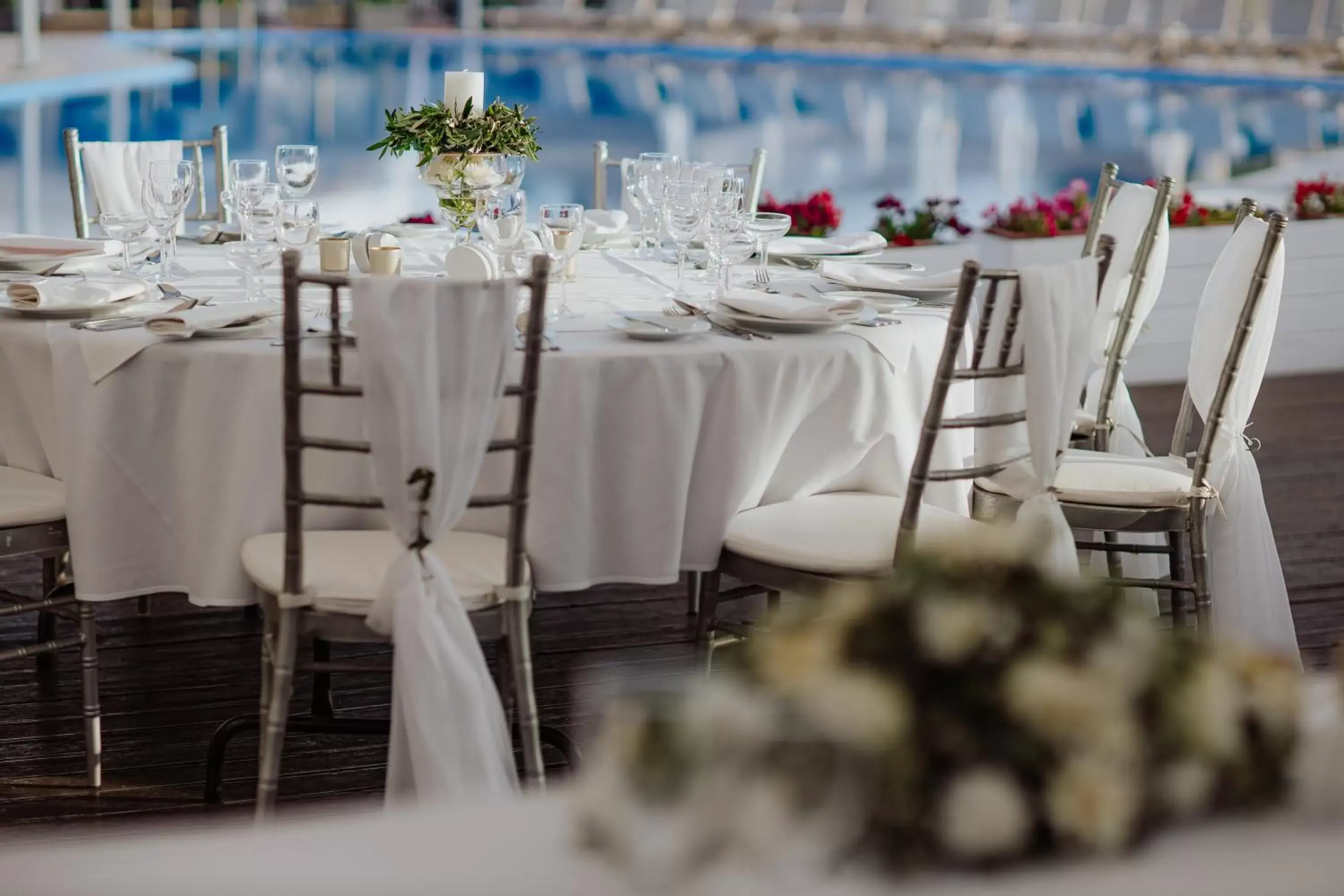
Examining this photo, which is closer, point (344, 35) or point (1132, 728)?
point (1132, 728)

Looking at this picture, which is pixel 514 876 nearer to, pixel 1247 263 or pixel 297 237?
pixel 297 237

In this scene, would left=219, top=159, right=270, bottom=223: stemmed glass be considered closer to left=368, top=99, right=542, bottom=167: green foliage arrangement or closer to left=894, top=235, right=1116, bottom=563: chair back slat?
left=368, top=99, right=542, bottom=167: green foliage arrangement

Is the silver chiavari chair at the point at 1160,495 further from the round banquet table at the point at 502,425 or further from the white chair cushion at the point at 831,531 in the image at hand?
the round banquet table at the point at 502,425

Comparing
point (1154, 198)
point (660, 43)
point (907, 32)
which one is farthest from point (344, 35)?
point (1154, 198)

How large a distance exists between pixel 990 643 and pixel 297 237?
90.8 inches

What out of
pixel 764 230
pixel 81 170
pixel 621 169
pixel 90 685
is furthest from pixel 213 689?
pixel 621 169

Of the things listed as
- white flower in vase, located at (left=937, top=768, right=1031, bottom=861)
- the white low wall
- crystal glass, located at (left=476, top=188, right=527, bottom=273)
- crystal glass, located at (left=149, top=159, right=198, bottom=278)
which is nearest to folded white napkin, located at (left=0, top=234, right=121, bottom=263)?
crystal glass, located at (left=149, top=159, right=198, bottom=278)

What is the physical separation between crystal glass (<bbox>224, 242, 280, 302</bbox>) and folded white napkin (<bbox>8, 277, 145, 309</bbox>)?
0.18 m

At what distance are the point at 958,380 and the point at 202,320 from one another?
129cm

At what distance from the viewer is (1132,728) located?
1.00m

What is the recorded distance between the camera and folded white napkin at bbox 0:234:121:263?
10.4ft

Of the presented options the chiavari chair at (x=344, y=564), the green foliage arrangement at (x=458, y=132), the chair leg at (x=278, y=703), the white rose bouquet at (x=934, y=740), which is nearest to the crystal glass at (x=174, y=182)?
the green foliage arrangement at (x=458, y=132)

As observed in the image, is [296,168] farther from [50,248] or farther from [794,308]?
[794,308]

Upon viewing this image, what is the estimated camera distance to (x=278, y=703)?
2.31 meters
